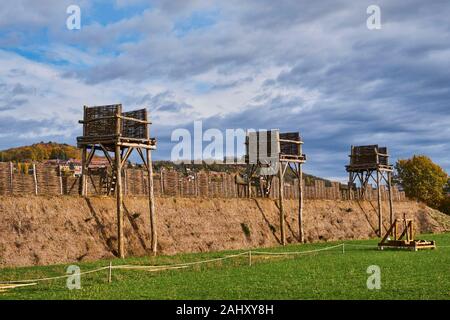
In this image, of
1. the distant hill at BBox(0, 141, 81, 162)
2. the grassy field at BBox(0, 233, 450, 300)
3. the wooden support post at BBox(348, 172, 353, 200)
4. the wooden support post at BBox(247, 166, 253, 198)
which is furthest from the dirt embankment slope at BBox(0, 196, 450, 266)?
the distant hill at BBox(0, 141, 81, 162)

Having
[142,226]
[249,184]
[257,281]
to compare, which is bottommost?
[257,281]

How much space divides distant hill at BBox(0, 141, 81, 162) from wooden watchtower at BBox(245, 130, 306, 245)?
76.6 meters

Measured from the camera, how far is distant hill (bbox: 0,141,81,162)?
408 ft

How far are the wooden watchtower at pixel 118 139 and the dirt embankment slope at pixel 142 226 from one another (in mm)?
1690

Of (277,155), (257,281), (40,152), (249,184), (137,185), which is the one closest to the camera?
(257,281)

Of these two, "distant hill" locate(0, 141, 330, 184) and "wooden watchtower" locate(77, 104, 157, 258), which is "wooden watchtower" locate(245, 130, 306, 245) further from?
"distant hill" locate(0, 141, 330, 184)

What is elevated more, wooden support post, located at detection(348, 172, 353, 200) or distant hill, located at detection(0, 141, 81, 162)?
distant hill, located at detection(0, 141, 81, 162)

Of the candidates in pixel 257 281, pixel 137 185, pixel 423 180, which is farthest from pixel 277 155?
pixel 423 180

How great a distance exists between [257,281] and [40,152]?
114 m

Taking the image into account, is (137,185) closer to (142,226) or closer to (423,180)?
(142,226)

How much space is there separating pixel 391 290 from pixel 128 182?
83.5 ft

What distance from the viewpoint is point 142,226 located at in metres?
40.1
